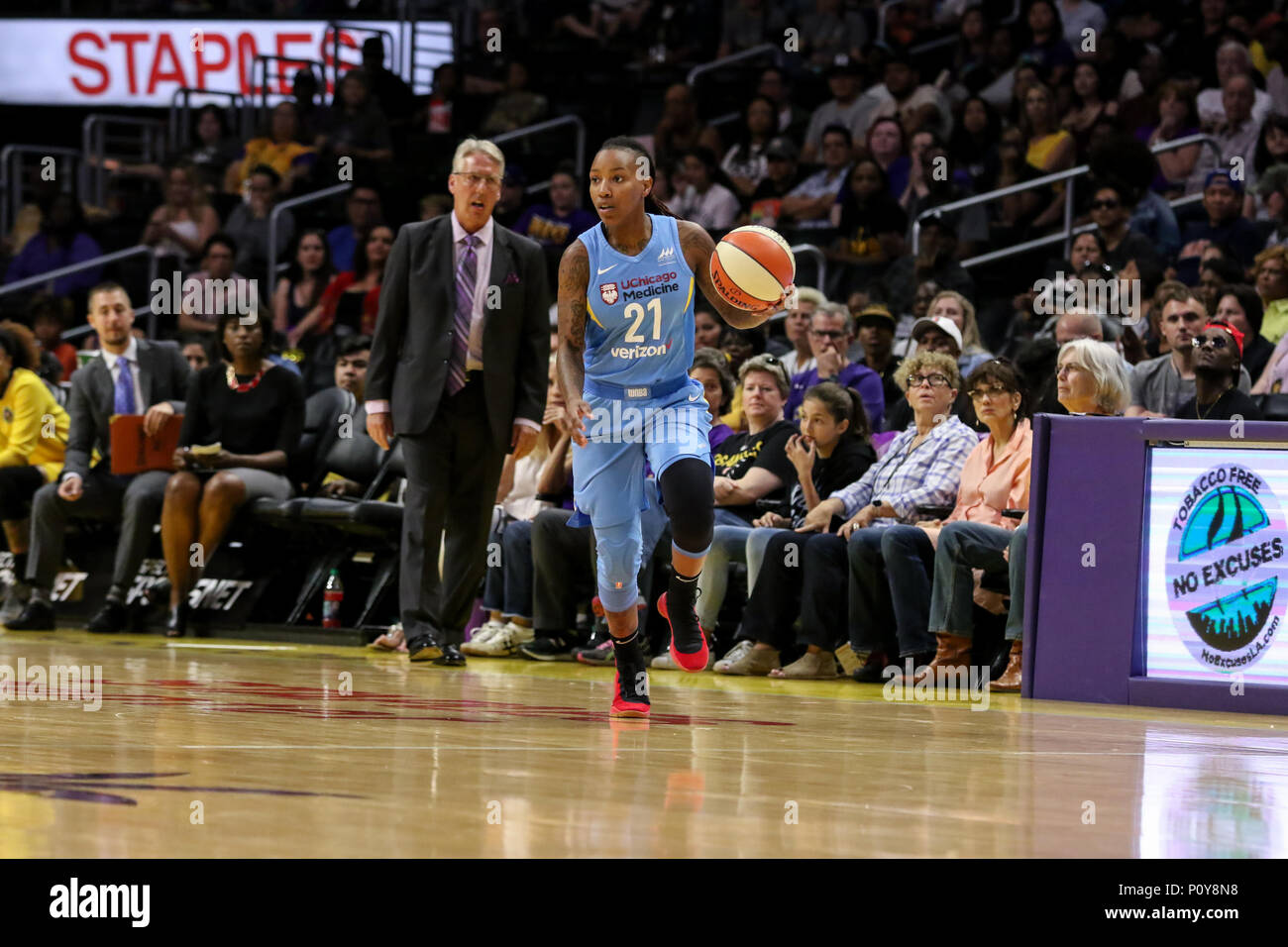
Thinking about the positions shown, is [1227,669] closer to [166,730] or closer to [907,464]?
[907,464]

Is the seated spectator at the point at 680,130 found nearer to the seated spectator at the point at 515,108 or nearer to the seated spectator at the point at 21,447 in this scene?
the seated spectator at the point at 515,108

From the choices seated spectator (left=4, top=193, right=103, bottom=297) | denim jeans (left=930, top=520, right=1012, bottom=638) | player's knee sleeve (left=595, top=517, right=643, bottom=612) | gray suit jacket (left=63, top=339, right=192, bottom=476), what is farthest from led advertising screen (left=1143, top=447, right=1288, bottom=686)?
seated spectator (left=4, top=193, right=103, bottom=297)

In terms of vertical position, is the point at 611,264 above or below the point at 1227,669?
above

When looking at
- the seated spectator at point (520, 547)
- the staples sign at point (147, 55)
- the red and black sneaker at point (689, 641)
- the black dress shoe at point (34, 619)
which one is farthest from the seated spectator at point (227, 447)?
the staples sign at point (147, 55)

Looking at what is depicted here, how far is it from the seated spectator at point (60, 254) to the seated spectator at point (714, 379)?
8.74m

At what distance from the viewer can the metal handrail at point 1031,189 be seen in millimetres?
11459

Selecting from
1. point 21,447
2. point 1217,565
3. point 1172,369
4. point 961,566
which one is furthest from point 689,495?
point 21,447

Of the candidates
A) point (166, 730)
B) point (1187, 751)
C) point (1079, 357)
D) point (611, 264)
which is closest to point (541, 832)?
point (166, 730)

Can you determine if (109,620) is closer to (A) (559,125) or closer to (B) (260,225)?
(B) (260,225)

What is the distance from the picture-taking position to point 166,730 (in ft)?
14.5

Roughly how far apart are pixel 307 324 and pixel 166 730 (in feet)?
31.7

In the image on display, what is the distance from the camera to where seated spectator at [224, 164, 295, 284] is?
15.3 meters

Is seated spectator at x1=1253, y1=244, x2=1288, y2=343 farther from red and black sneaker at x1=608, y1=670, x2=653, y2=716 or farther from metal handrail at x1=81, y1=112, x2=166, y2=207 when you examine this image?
metal handrail at x1=81, y1=112, x2=166, y2=207

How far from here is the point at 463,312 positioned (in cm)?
→ 811
